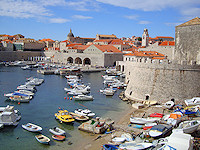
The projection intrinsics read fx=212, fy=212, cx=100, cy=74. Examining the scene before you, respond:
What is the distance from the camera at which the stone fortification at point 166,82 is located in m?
18.3

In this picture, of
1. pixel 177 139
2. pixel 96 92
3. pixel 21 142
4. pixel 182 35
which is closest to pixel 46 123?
pixel 21 142

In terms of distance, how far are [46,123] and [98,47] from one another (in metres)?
42.2

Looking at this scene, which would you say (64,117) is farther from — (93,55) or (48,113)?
(93,55)

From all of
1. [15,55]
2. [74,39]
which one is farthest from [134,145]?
[74,39]

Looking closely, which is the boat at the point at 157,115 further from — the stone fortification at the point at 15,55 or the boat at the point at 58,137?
the stone fortification at the point at 15,55

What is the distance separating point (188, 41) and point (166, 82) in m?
5.41

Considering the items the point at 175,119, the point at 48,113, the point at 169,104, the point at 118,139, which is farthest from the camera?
the point at 48,113

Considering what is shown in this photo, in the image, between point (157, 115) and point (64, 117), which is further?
point (64, 117)

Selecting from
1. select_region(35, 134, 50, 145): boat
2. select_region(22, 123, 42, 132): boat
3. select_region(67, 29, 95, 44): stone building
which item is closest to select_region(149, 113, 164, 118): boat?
select_region(35, 134, 50, 145): boat

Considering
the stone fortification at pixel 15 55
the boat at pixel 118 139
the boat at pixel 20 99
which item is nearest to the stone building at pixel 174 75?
the boat at pixel 118 139

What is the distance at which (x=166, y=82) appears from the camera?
19.0 m

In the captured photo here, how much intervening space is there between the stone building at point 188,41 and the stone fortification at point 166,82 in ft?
8.07

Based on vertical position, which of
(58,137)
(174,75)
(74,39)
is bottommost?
(58,137)

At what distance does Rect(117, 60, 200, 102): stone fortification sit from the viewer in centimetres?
1834
